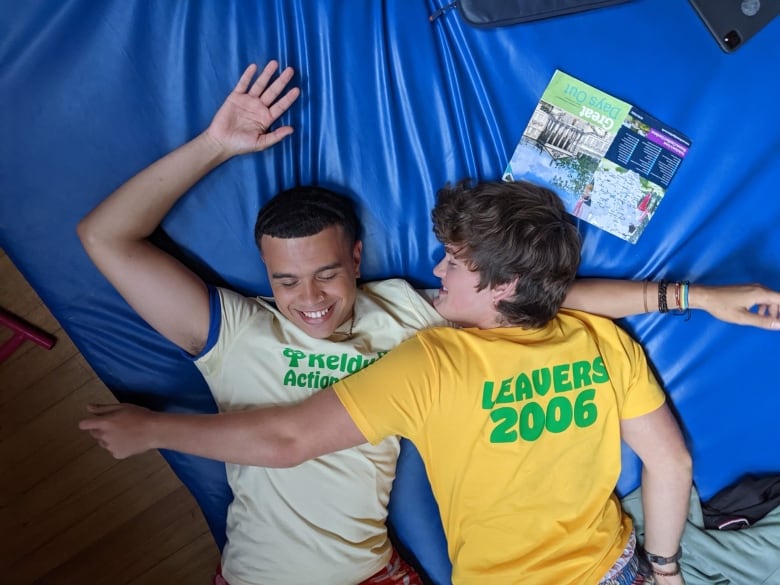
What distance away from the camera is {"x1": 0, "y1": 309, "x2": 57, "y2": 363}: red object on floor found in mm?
1794

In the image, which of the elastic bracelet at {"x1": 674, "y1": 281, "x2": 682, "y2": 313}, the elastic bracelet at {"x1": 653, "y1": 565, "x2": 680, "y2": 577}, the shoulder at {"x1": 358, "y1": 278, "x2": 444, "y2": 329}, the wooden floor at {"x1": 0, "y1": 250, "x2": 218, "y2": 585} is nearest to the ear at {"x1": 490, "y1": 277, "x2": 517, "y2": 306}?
the shoulder at {"x1": 358, "y1": 278, "x2": 444, "y2": 329}

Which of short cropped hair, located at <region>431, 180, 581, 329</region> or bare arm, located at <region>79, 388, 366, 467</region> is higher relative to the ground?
short cropped hair, located at <region>431, 180, 581, 329</region>

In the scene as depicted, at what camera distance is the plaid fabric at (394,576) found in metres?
1.52

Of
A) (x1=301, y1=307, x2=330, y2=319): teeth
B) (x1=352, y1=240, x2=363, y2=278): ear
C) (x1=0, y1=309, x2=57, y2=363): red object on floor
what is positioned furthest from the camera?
(x1=0, y1=309, x2=57, y2=363): red object on floor

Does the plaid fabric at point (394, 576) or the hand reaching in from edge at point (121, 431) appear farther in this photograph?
the plaid fabric at point (394, 576)

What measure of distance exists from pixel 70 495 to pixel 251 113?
126 cm

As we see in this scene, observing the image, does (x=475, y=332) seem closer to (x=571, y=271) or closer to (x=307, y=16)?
(x=571, y=271)

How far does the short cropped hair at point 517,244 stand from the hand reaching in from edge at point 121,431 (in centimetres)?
73

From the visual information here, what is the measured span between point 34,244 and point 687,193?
4.98 ft

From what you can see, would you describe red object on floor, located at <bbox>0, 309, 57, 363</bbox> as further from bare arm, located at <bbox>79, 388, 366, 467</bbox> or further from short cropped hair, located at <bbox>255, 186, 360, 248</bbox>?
short cropped hair, located at <bbox>255, 186, 360, 248</bbox>

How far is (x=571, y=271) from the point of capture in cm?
145

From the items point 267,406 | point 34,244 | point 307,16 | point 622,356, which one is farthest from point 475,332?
point 34,244

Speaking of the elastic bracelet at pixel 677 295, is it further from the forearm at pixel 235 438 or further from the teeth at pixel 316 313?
the forearm at pixel 235 438

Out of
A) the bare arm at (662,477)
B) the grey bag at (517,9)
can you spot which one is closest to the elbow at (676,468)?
the bare arm at (662,477)
